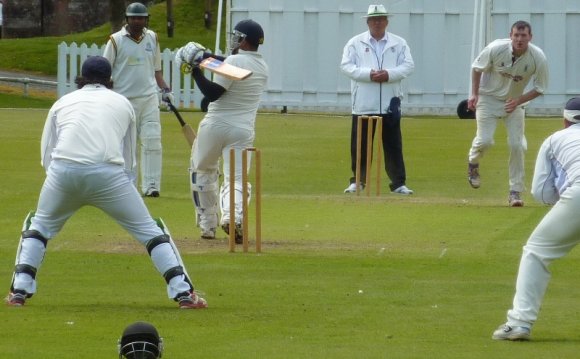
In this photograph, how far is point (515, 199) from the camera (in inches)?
658

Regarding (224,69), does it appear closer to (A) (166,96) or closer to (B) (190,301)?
(B) (190,301)

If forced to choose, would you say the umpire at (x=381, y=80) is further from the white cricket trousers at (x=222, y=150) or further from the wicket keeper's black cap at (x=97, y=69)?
the wicket keeper's black cap at (x=97, y=69)

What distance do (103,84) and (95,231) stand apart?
4469 millimetres

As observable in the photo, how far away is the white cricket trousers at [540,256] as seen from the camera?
8.96 metres

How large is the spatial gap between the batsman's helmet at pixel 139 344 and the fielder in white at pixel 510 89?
9966 mm

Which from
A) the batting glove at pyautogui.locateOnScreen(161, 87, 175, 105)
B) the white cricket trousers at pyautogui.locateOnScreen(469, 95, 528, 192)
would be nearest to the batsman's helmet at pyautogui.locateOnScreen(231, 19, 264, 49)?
the batting glove at pyautogui.locateOnScreen(161, 87, 175, 105)

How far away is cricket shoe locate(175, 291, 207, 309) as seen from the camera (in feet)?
33.2

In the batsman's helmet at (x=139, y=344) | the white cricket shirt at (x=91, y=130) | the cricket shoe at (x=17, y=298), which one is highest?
the white cricket shirt at (x=91, y=130)

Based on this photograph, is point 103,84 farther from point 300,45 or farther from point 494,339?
point 300,45

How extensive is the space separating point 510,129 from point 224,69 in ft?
16.8

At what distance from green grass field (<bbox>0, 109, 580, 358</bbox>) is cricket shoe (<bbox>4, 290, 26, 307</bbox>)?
0.29 ft

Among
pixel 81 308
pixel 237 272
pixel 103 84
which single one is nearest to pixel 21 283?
pixel 81 308

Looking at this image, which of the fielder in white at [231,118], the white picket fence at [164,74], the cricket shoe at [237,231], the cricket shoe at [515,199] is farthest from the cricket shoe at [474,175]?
the white picket fence at [164,74]

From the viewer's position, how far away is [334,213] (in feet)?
52.6
